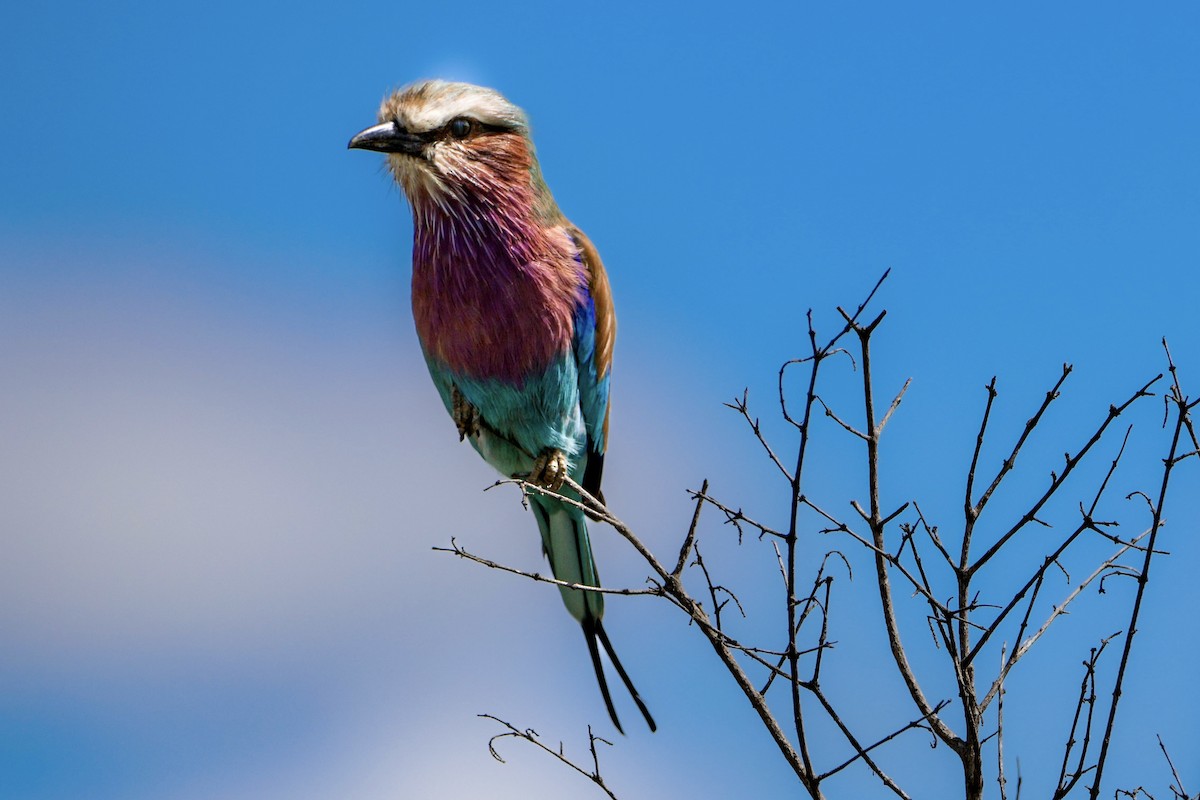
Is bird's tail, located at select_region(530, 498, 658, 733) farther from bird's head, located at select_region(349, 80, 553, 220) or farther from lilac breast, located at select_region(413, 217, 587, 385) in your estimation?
bird's head, located at select_region(349, 80, 553, 220)

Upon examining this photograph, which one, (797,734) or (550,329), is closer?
(797,734)

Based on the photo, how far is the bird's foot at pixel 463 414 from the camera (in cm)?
344

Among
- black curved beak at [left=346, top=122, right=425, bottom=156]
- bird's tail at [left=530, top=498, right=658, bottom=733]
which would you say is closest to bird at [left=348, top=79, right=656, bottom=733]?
black curved beak at [left=346, top=122, right=425, bottom=156]

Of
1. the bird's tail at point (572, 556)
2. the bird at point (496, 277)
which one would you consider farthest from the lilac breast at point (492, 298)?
the bird's tail at point (572, 556)

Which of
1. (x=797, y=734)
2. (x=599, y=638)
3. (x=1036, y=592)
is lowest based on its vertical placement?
(x=797, y=734)

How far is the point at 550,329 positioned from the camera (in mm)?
3256

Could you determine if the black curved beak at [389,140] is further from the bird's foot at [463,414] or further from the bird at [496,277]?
the bird's foot at [463,414]

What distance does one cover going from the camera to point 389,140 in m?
3.16

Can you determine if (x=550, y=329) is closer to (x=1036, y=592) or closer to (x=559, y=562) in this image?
A: (x=559, y=562)

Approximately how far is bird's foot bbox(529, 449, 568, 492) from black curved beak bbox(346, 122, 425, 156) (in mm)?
920

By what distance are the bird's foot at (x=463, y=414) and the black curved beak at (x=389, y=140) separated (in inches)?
26.7

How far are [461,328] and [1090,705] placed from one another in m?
1.76

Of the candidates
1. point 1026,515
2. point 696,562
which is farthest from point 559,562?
point 1026,515

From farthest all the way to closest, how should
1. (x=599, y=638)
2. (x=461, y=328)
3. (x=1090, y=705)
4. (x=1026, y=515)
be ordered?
(x=599, y=638)
(x=461, y=328)
(x=1090, y=705)
(x=1026, y=515)
